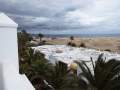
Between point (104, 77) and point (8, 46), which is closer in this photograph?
point (8, 46)

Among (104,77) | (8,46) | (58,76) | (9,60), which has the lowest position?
(58,76)

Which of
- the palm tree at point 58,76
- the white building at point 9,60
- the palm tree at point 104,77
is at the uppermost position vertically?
the white building at point 9,60

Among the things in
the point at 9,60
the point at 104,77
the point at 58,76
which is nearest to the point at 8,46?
the point at 9,60

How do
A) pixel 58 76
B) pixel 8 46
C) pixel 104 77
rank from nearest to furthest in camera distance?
1. pixel 8 46
2. pixel 104 77
3. pixel 58 76

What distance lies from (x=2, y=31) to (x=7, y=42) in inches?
14.6

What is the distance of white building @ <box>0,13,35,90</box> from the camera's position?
6738 millimetres

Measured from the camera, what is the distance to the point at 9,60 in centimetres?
720

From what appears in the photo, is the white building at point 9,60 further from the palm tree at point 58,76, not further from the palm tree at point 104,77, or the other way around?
the palm tree at point 58,76

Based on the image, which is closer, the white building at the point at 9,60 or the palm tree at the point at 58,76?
the white building at the point at 9,60

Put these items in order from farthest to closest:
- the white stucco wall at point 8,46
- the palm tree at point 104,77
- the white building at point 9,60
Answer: the palm tree at point 104,77 < the white stucco wall at point 8,46 < the white building at point 9,60

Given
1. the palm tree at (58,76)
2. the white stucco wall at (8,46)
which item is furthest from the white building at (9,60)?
the palm tree at (58,76)

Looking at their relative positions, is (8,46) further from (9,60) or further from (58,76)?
(58,76)

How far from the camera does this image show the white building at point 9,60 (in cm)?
674

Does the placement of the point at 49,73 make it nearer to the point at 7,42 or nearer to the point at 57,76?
the point at 57,76
